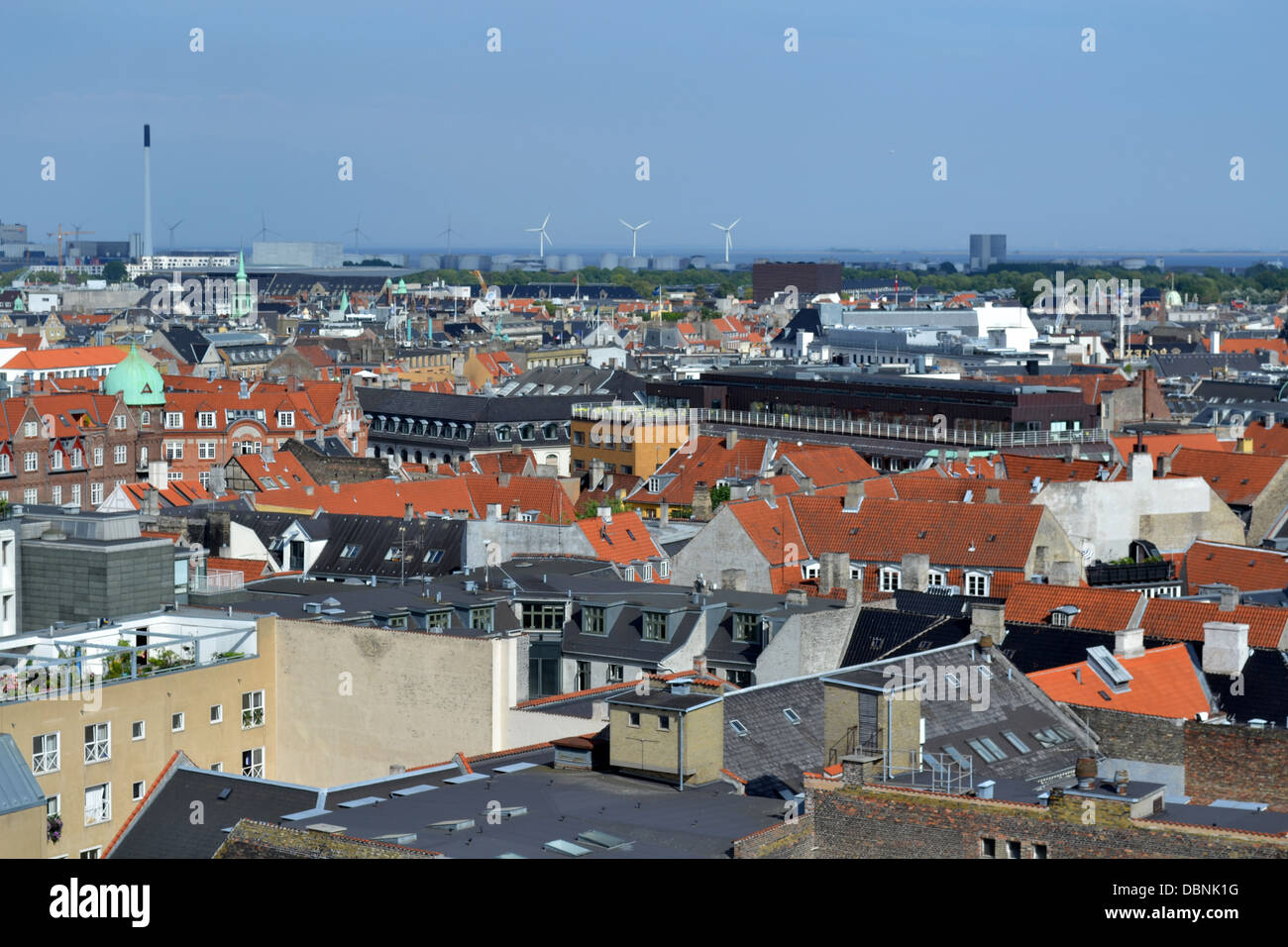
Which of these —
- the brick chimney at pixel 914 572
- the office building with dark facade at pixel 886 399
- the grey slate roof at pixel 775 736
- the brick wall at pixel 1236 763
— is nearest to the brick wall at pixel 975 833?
the grey slate roof at pixel 775 736

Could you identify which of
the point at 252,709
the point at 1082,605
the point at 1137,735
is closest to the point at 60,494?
the point at 252,709

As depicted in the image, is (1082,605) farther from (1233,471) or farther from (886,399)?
(886,399)

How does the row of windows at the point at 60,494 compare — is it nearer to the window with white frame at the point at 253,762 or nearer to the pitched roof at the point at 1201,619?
the window with white frame at the point at 253,762

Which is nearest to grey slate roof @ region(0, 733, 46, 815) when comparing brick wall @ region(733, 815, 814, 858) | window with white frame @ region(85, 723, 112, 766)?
window with white frame @ region(85, 723, 112, 766)

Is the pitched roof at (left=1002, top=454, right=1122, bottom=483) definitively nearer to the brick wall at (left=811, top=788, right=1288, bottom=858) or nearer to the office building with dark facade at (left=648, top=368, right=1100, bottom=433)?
the office building with dark facade at (left=648, top=368, right=1100, bottom=433)

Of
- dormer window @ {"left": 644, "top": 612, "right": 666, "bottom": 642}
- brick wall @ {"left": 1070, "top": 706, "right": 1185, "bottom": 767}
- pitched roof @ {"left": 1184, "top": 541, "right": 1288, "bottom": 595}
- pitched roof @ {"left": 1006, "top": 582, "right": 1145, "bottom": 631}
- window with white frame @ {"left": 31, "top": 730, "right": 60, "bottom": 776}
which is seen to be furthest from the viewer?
pitched roof @ {"left": 1184, "top": 541, "right": 1288, "bottom": 595}

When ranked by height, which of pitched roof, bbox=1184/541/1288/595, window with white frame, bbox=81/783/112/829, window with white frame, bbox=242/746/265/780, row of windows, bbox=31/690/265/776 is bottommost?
window with white frame, bbox=242/746/265/780
